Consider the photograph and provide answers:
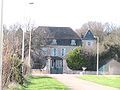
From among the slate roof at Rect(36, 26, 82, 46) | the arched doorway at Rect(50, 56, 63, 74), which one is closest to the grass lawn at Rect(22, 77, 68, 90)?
the arched doorway at Rect(50, 56, 63, 74)

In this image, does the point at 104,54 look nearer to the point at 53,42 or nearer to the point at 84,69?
the point at 84,69

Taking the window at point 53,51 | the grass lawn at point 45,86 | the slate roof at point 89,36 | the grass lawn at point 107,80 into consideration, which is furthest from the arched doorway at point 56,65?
the grass lawn at point 45,86

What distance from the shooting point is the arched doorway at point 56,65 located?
3625 inches

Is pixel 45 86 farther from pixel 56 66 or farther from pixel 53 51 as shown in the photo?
pixel 53 51

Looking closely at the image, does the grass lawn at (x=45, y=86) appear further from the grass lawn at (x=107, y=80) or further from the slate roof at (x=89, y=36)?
the slate roof at (x=89, y=36)

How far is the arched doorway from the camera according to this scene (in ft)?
302

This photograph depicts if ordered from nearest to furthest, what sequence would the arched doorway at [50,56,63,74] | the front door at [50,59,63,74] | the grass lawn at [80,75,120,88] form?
1. the grass lawn at [80,75,120,88]
2. the front door at [50,59,63,74]
3. the arched doorway at [50,56,63,74]

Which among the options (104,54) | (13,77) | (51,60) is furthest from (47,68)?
(13,77)

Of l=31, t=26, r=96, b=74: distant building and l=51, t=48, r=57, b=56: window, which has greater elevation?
l=31, t=26, r=96, b=74: distant building

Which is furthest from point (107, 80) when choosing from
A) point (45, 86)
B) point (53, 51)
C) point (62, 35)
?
point (62, 35)

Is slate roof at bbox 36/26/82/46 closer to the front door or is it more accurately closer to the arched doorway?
the arched doorway

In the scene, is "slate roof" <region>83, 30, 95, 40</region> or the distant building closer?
the distant building

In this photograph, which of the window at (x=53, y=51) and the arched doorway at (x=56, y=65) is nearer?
the arched doorway at (x=56, y=65)

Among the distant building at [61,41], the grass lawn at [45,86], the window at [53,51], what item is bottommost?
the grass lawn at [45,86]
